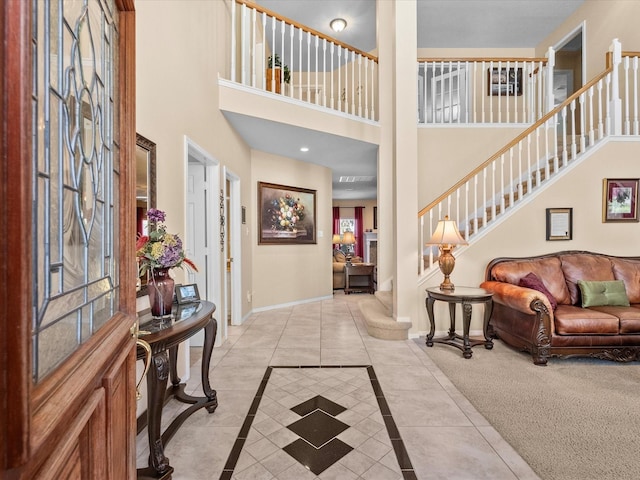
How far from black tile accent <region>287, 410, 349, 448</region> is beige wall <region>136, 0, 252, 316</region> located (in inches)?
58.4

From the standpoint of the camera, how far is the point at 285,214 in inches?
219

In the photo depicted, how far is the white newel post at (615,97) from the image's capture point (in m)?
3.88

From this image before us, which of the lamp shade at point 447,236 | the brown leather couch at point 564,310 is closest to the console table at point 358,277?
the brown leather couch at point 564,310

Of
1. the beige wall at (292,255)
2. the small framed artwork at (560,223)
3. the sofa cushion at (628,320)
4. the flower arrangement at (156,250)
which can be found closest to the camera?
the flower arrangement at (156,250)

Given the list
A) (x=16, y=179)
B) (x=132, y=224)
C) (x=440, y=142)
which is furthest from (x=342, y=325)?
(x=16, y=179)

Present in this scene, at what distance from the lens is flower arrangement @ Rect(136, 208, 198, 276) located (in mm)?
1769

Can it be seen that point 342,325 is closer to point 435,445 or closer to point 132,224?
point 435,445

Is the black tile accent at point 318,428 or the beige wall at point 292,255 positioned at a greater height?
the beige wall at point 292,255

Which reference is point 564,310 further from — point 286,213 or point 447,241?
point 286,213

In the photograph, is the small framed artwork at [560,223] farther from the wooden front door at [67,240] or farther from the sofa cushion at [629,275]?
the wooden front door at [67,240]

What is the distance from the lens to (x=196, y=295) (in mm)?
2312

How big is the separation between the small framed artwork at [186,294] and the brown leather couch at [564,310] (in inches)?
114

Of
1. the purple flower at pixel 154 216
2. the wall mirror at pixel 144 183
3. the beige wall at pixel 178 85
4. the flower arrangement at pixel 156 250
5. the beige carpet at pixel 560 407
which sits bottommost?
the beige carpet at pixel 560 407

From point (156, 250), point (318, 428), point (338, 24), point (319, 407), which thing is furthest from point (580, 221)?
point (338, 24)
